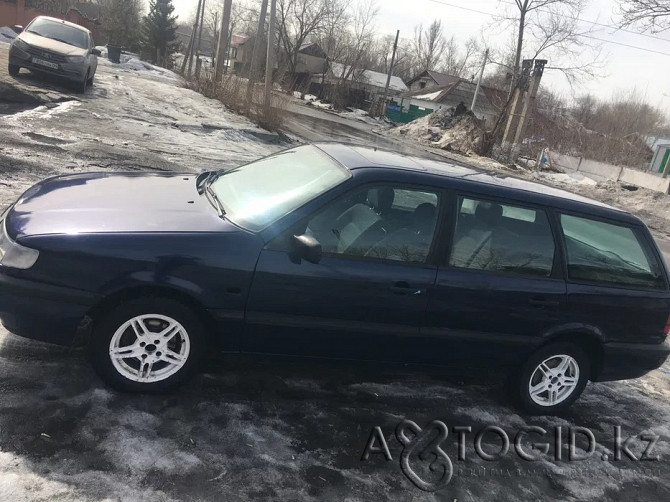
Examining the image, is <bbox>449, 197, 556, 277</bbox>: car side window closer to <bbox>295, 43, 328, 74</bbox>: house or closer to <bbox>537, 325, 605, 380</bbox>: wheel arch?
<bbox>537, 325, 605, 380</bbox>: wheel arch

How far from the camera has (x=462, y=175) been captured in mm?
4023

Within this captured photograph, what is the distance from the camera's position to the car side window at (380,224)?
353 cm

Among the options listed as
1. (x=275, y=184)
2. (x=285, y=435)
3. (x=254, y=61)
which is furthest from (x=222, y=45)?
(x=285, y=435)

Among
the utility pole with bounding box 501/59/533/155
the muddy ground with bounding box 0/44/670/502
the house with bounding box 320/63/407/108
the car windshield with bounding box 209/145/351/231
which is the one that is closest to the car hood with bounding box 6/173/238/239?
the car windshield with bounding box 209/145/351/231

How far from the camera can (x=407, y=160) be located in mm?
4238

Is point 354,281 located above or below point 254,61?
below

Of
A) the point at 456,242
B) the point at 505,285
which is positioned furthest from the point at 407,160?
the point at 505,285

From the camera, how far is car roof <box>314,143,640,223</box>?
389cm

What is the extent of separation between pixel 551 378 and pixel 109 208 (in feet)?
10.6

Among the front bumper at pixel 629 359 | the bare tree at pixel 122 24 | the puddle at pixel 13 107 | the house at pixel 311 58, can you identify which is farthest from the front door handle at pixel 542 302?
the house at pixel 311 58

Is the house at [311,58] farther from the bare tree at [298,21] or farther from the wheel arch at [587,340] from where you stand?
the wheel arch at [587,340]

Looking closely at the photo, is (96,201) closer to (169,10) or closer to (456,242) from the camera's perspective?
(456,242)

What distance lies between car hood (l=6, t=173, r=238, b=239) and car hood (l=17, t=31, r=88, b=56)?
1227 cm

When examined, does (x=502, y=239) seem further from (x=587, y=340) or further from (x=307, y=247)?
(x=307, y=247)
